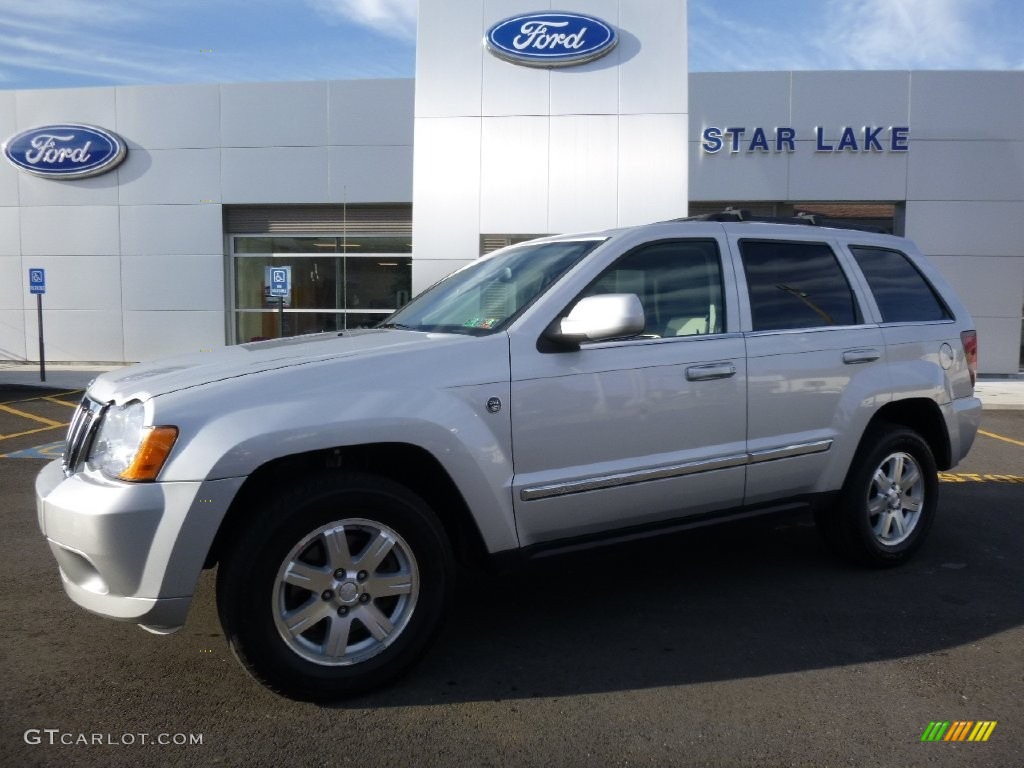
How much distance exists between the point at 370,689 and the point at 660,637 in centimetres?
131

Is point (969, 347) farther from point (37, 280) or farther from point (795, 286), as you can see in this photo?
point (37, 280)

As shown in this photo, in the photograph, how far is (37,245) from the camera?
1986 cm

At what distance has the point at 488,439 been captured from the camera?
3168 millimetres

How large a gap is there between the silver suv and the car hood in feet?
0.06

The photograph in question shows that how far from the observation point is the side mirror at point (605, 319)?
10.4ft

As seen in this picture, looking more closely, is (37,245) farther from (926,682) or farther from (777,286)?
(926,682)

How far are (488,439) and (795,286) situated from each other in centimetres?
202

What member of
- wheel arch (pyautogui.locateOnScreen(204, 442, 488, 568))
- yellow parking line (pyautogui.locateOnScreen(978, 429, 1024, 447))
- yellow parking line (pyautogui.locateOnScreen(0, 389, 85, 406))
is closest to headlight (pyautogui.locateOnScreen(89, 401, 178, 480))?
wheel arch (pyautogui.locateOnScreen(204, 442, 488, 568))

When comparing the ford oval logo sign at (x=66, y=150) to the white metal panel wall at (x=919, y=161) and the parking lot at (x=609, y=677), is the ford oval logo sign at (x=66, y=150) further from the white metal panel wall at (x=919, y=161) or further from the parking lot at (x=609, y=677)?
the parking lot at (x=609, y=677)

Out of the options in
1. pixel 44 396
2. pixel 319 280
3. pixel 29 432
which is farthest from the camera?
pixel 319 280

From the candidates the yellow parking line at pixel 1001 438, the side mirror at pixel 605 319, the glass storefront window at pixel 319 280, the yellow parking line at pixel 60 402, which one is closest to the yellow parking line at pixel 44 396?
the yellow parking line at pixel 60 402

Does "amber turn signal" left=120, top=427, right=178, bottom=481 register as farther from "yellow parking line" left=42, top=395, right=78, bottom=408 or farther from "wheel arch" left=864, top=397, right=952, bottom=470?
"yellow parking line" left=42, top=395, right=78, bottom=408

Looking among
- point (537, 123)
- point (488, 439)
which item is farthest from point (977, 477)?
point (537, 123)

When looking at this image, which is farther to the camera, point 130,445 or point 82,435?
point 82,435
